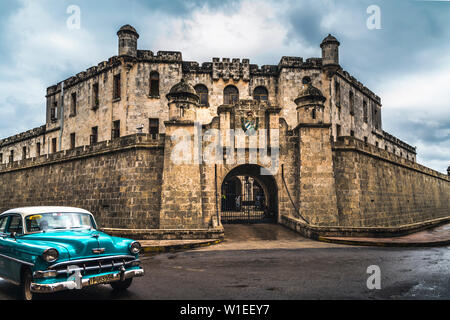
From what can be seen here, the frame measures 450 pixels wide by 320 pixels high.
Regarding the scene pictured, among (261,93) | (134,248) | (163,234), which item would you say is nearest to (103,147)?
(163,234)

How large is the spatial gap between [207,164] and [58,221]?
9.83 m

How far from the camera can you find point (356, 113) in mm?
30141

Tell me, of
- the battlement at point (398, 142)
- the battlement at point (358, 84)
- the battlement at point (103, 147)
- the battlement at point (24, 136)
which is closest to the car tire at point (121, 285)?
the battlement at point (103, 147)

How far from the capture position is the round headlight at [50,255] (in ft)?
15.9

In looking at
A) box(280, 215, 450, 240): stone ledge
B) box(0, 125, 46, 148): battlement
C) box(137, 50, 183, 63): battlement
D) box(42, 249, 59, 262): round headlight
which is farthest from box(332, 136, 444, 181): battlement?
box(0, 125, 46, 148): battlement

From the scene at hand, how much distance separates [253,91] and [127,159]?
12.7 m

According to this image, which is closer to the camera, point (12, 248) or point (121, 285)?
point (12, 248)

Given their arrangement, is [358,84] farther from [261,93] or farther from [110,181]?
[110,181]

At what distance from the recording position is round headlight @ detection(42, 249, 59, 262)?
486 cm

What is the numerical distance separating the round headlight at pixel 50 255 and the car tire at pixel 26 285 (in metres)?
0.61

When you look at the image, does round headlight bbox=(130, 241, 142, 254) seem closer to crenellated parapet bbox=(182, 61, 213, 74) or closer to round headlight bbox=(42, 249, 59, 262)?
round headlight bbox=(42, 249, 59, 262)

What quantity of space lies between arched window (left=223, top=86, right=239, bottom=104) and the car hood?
20.7 m

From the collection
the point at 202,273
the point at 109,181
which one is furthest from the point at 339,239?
the point at 109,181

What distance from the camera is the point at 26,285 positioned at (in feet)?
17.2
